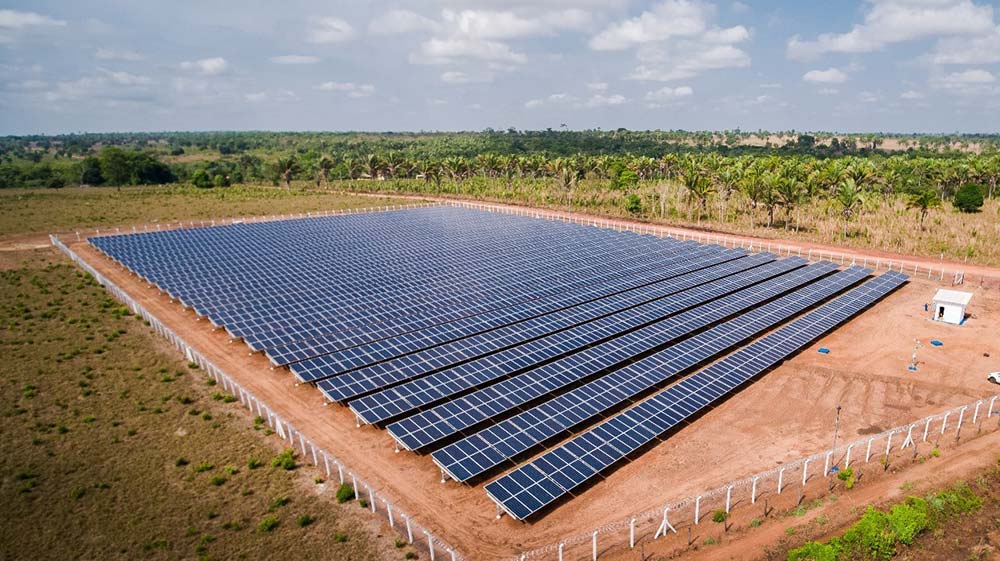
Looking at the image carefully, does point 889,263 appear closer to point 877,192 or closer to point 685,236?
point 685,236

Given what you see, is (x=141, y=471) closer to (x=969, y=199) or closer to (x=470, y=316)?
(x=470, y=316)

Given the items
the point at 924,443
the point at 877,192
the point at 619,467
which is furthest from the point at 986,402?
the point at 877,192

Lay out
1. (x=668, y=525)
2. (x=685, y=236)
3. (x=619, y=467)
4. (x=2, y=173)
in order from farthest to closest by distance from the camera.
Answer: (x=2, y=173) → (x=685, y=236) → (x=619, y=467) → (x=668, y=525)

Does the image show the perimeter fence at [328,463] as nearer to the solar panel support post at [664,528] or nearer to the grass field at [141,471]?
the grass field at [141,471]

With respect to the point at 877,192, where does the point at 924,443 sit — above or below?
below

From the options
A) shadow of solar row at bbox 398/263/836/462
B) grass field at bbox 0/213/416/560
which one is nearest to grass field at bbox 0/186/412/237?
grass field at bbox 0/213/416/560

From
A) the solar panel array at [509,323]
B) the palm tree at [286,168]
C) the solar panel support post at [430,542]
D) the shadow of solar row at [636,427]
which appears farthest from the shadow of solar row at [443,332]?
the palm tree at [286,168]
